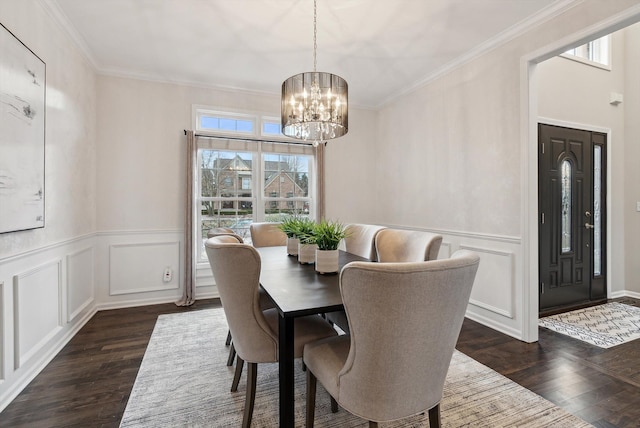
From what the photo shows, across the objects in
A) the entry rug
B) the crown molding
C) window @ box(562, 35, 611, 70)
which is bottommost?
the entry rug

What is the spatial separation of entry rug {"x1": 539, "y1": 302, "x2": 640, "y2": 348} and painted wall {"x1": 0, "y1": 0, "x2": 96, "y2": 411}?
424cm

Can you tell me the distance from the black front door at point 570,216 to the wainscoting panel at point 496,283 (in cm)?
73

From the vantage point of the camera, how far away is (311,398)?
147 cm

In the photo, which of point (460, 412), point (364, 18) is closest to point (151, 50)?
point (364, 18)

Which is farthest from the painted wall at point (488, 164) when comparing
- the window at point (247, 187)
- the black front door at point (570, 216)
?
the window at point (247, 187)

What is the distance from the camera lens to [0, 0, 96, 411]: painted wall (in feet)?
6.27

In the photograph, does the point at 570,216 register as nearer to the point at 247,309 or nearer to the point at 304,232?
the point at 304,232

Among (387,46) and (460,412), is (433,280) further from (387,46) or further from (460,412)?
(387,46)

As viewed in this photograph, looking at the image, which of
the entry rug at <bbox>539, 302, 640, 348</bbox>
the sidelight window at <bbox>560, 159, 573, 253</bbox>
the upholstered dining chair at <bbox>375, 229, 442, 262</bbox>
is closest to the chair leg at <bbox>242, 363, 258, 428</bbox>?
the upholstered dining chair at <bbox>375, 229, 442, 262</bbox>

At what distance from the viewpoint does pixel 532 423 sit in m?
1.63

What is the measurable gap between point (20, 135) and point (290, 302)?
82.1 inches

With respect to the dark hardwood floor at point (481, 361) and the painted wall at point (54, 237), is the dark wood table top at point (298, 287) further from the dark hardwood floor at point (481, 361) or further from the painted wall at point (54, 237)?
the painted wall at point (54, 237)

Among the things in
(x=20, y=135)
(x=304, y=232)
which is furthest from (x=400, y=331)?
(x=20, y=135)

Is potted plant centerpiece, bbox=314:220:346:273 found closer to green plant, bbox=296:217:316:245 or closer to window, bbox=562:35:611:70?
green plant, bbox=296:217:316:245
